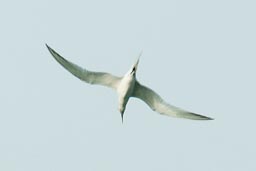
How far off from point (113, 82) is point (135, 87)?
1.03m

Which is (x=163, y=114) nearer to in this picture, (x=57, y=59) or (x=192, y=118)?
(x=192, y=118)

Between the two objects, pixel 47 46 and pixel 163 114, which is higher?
pixel 47 46

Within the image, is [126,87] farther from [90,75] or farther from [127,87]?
[90,75]

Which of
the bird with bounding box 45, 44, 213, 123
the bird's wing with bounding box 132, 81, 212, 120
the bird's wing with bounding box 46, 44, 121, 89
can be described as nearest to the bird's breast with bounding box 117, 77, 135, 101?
the bird with bounding box 45, 44, 213, 123

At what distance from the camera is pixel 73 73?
5672 cm

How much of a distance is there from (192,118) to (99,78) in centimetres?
459

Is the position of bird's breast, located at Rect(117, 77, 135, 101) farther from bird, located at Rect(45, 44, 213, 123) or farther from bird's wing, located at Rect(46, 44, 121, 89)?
bird's wing, located at Rect(46, 44, 121, 89)

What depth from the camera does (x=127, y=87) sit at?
185ft

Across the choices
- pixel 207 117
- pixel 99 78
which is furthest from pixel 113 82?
pixel 207 117

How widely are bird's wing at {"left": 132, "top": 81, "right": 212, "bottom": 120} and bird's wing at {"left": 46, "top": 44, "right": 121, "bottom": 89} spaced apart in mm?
1117

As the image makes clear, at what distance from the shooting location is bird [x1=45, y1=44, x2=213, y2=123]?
5621 centimetres

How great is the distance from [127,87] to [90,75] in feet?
5.90

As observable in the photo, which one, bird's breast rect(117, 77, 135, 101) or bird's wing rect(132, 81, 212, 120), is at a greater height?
bird's breast rect(117, 77, 135, 101)

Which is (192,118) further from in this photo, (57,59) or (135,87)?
(57,59)
